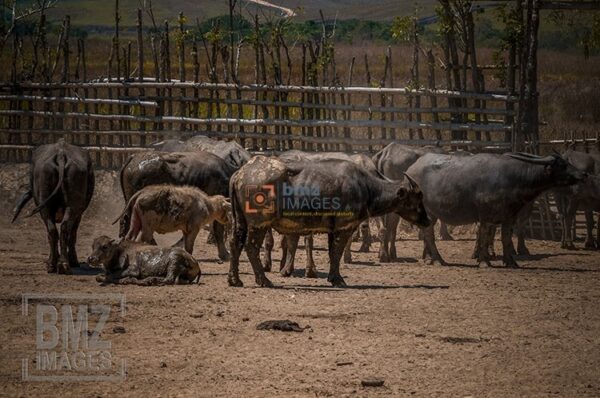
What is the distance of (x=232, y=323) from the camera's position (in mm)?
12656

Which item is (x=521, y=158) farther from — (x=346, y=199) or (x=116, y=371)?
(x=116, y=371)

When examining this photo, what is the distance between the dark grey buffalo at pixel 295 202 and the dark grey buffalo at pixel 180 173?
2.95 meters

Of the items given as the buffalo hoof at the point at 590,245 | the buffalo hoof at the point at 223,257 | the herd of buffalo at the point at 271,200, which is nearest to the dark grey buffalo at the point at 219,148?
the herd of buffalo at the point at 271,200

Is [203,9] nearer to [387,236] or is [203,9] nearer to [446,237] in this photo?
[446,237]

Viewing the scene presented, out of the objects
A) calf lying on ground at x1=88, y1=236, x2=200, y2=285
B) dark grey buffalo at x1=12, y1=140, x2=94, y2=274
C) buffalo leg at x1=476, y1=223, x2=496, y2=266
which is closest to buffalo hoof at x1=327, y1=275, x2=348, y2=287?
calf lying on ground at x1=88, y1=236, x2=200, y2=285

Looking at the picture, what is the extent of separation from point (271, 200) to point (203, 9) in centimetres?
8001

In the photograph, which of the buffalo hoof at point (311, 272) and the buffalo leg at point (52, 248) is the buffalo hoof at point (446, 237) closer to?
the buffalo hoof at point (311, 272)

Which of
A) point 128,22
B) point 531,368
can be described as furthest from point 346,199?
point 128,22

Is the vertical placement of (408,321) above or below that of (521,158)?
below


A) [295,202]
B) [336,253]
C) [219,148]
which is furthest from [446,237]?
[295,202]

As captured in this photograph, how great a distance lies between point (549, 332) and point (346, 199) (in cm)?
389

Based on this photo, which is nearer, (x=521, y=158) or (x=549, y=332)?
(x=549, y=332)

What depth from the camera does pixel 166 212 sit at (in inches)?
648

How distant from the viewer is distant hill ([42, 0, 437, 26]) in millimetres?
92500
